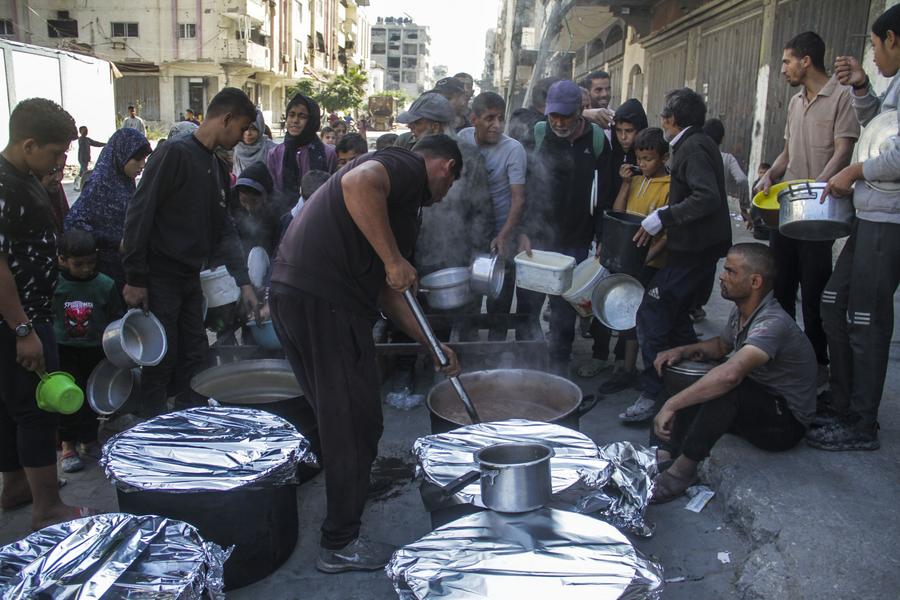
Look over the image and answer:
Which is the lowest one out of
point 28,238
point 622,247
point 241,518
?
point 241,518

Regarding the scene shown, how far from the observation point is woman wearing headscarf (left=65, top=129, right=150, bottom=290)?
375 centimetres

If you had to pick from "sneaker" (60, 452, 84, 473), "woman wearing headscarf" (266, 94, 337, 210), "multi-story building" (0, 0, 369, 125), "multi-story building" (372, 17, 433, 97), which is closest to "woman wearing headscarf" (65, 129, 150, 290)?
"sneaker" (60, 452, 84, 473)

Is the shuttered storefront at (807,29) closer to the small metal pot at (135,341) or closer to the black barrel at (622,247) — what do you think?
the black barrel at (622,247)

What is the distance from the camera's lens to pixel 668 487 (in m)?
3.05

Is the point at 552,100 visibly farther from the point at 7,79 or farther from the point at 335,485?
the point at 7,79

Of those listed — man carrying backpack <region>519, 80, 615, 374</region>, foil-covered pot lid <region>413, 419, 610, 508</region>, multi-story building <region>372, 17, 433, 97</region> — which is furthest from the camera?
multi-story building <region>372, 17, 433, 97</region>

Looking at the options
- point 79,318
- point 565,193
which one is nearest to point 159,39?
point 565,193

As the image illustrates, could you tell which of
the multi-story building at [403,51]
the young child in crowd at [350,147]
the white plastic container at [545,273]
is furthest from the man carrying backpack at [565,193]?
the multi-story building at [403,51]

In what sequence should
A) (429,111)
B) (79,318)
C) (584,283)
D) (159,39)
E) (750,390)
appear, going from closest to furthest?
(750,390) < (79,318) < (429,111) < (584,283) < (159,39)

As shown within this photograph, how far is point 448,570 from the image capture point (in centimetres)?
175

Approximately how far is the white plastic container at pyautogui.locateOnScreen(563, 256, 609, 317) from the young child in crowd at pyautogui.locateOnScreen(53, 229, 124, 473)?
2.73 meters

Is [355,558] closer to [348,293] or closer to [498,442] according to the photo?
[498,442]

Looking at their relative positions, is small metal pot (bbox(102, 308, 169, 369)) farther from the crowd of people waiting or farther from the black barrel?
the black barrel

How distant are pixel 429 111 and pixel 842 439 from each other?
2.93 meters
